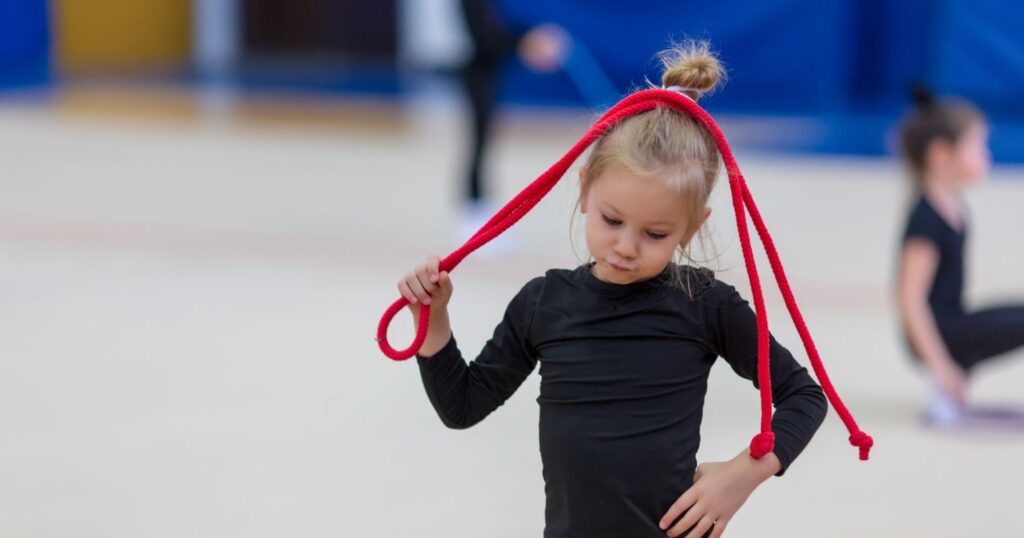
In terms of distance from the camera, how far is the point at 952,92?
10.9 m

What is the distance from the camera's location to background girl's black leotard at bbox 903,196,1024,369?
4.14m

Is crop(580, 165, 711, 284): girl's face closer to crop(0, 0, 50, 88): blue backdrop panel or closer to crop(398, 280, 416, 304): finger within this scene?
crop(398, 280, 416, 304): finger

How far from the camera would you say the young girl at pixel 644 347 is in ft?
6.44

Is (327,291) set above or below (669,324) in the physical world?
above

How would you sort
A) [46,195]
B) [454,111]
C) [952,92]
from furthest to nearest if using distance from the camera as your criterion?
[454,111]
[952,92]
[46,195]

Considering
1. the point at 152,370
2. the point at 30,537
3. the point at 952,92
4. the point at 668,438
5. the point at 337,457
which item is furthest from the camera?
the point at 952,92

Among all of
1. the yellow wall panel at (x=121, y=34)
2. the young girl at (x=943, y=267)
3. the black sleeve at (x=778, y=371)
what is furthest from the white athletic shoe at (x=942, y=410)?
the yellow wall panel at (x=121, y=34)

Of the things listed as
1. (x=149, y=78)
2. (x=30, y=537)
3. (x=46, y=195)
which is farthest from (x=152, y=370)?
(x=149, y=78)

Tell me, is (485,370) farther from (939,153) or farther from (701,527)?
(939,153)

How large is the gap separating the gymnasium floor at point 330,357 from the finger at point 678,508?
365mm

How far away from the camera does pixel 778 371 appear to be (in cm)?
208

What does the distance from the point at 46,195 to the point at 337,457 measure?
4757mm

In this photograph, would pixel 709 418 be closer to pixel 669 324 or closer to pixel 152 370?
pixel 152 370

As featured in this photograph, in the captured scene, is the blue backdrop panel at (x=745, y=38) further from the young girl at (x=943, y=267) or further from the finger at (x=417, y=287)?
the finger at (x=417, y=287)
